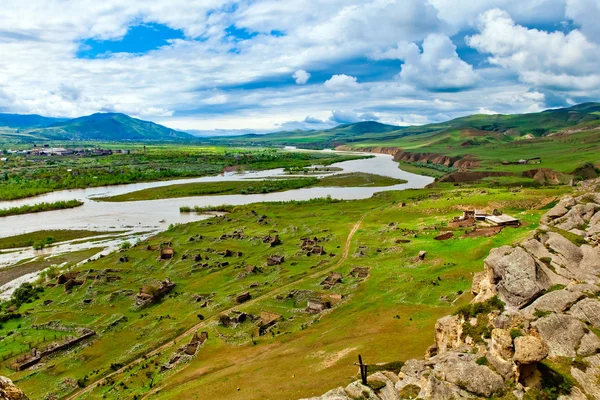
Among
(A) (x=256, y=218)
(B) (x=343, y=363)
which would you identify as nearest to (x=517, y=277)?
(B) (x=343, y=363)

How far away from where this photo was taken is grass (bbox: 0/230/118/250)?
88.6 m

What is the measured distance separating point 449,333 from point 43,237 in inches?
3686

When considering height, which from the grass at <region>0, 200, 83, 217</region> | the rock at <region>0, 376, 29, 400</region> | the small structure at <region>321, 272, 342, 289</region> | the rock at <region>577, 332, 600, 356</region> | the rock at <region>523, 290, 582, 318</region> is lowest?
the small structure at <region>321, 272, 342, 289</region>

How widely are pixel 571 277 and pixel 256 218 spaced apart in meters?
77.4

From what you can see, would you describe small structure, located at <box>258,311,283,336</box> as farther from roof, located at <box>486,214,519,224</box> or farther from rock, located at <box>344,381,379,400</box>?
roof, located at <box>486,214,519,224</box>

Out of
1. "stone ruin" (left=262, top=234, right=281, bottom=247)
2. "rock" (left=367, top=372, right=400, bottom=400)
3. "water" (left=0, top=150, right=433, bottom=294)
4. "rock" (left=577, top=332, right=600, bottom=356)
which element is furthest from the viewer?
"water" (left=0, top=150, right=433, bottom=294)

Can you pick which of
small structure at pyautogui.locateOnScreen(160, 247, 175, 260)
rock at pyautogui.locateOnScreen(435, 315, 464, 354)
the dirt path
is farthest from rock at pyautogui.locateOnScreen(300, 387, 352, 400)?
small structure at pyautogui.locateOnScreen(160, 247, 175, 260)

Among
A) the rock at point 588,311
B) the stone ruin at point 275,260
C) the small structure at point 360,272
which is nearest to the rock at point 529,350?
the rock at point 588,311

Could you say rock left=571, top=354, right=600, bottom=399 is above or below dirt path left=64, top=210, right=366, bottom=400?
above

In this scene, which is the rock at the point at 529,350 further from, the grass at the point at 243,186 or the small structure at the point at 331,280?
the grass at the point at 243,186

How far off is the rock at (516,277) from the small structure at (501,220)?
3929 cm

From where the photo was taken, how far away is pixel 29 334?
4847cm

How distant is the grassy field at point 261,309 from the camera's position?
34.7 m

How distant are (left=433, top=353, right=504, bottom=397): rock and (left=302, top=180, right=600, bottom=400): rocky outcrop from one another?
0.15 ft
